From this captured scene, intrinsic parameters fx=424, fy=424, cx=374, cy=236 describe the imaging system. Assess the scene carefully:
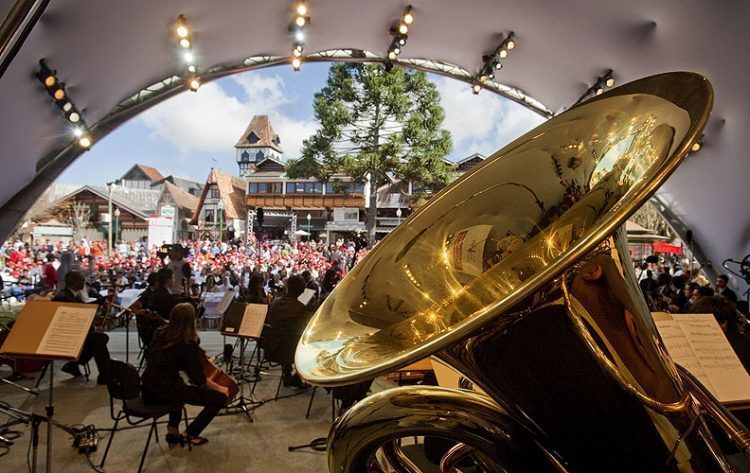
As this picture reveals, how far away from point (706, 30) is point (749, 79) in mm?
1125

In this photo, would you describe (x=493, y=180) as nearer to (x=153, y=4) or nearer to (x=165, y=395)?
(x=165, y=395)

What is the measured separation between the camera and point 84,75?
662cm

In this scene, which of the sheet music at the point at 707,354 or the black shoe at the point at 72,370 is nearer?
the sheet music at the point at 707,354

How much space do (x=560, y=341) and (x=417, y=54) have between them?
9536 mm

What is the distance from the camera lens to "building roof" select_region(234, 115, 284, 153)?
3928cm

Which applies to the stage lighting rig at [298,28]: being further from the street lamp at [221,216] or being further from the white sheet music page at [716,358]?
the street lamp at [221,216]

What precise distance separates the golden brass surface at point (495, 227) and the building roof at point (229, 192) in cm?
2342

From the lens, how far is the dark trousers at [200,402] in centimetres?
284

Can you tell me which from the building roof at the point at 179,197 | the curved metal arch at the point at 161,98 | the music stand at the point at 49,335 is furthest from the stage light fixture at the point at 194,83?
the building roof at the point at 179,197

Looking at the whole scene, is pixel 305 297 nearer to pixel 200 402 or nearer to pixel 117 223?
pixel 200 402

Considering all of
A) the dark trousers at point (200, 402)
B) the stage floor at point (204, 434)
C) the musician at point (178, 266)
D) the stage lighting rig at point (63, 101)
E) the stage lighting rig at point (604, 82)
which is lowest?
the stage floor at point (204, 434)

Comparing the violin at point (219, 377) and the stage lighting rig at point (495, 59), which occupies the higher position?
the stage lighting rig at point (495, 59)

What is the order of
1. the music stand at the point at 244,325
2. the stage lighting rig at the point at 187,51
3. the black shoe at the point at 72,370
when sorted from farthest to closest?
the stage lighting rig at the point at 187,51 → the black shoe at the point at 72,370 → the music stand at the point at 244,325

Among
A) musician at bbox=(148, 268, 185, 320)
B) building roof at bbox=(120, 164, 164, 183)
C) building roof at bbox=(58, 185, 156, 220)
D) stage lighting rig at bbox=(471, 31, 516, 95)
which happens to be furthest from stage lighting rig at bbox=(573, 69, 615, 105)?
building roof at bbox=(120, 164, 164, 183)
